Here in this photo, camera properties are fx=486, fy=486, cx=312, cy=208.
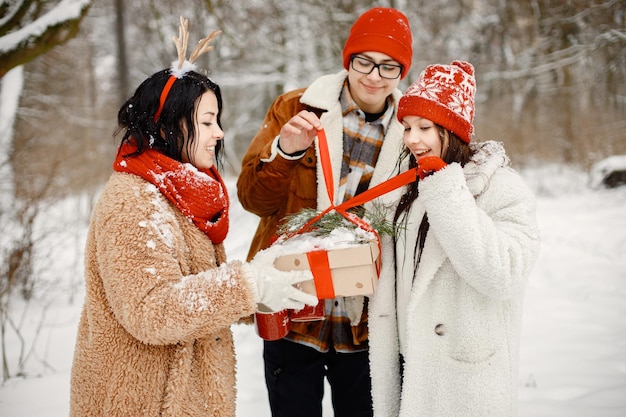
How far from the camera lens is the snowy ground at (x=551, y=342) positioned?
3170 millimetres

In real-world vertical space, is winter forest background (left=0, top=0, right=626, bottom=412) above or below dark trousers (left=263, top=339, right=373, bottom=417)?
above

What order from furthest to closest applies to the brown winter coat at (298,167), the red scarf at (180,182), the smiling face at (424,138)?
the brown winter coat at (298,167)
the smiling face at (424,138)
the red scarf at (180,182)

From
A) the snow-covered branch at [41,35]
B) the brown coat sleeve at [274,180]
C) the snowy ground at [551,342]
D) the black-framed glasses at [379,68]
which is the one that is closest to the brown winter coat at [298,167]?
the brown coat sleeve at [274,180]

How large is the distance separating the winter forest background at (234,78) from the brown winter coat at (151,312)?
181 centimetres

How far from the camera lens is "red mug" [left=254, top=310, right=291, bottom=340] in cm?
177

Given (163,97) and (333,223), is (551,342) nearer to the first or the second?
(333,223)

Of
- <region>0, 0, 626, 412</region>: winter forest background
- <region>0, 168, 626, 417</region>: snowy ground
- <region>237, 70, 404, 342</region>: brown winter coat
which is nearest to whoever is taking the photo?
<region>237, 70, 404, 342</region>: brown winter coat

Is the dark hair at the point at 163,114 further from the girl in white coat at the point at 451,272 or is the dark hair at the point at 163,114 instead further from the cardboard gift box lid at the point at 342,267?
the girl in white coat at the point at 451,272

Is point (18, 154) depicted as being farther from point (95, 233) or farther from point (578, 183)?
point (578, 183)

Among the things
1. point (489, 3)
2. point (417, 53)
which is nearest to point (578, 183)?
point (417, 53)

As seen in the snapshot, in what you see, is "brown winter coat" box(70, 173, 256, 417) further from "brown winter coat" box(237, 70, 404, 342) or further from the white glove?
"brown winter coat" box(237, 70, 404, 342)

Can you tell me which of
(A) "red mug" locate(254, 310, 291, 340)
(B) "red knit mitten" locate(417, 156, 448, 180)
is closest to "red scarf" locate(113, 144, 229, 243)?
(A) "red mug" locate(254, 310, 291, 340)

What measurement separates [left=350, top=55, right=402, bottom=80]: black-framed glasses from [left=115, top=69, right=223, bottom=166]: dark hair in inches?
32.8

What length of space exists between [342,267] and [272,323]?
371 mm
